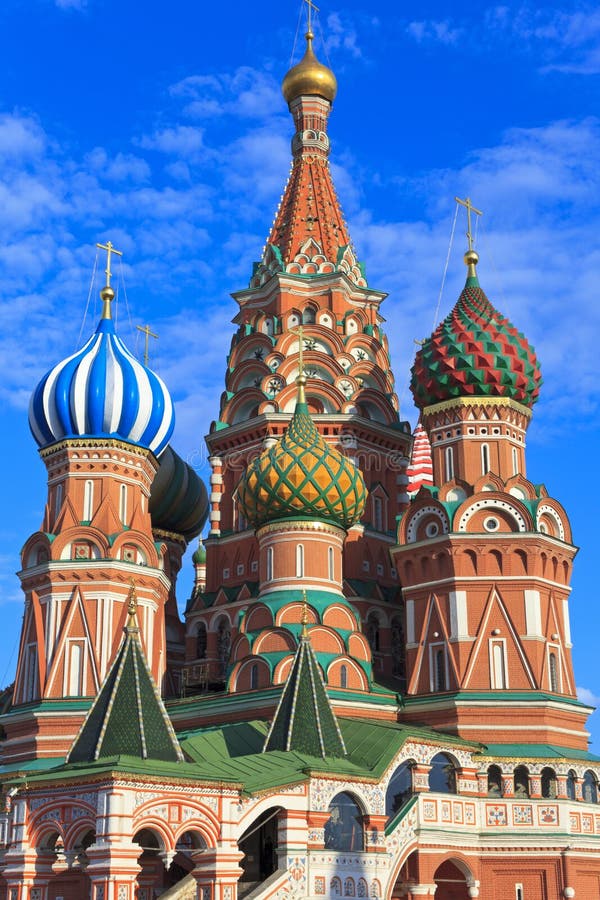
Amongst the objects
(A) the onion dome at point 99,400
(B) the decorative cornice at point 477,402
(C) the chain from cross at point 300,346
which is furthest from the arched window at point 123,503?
(B) the decorative cornice at point 477,402

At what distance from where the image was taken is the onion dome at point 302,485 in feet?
79.4

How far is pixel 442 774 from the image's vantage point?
2155cm

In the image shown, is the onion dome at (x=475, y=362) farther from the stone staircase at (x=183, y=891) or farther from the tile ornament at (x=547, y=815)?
the stone staircase at (x=183, y=891)

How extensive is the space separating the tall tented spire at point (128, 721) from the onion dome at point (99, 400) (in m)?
8.71

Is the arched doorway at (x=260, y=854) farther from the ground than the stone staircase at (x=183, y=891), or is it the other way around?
the arched doorway at (x=260, y=854)

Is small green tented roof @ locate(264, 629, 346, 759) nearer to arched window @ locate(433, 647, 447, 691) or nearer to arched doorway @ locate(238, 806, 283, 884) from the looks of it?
arched doorway @ locate(238, 806, 283, 884)

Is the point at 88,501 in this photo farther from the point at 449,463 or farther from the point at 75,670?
the point at 449,463

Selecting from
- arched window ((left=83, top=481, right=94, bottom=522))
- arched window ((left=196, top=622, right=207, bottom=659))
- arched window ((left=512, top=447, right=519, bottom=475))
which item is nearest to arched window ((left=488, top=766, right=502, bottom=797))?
arched window ((left=512, top=447, right=519, bottom=475))

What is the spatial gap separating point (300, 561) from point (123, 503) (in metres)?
3.84

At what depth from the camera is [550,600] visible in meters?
24.3

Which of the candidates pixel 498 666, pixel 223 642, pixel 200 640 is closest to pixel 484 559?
pixel 498 666

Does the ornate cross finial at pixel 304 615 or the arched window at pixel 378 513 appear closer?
the ornate cross finial at pixel 304 615

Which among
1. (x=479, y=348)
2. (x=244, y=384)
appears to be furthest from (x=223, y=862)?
(x=244, y=384)

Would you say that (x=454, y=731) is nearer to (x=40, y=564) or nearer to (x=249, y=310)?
(x=40, y=564)
